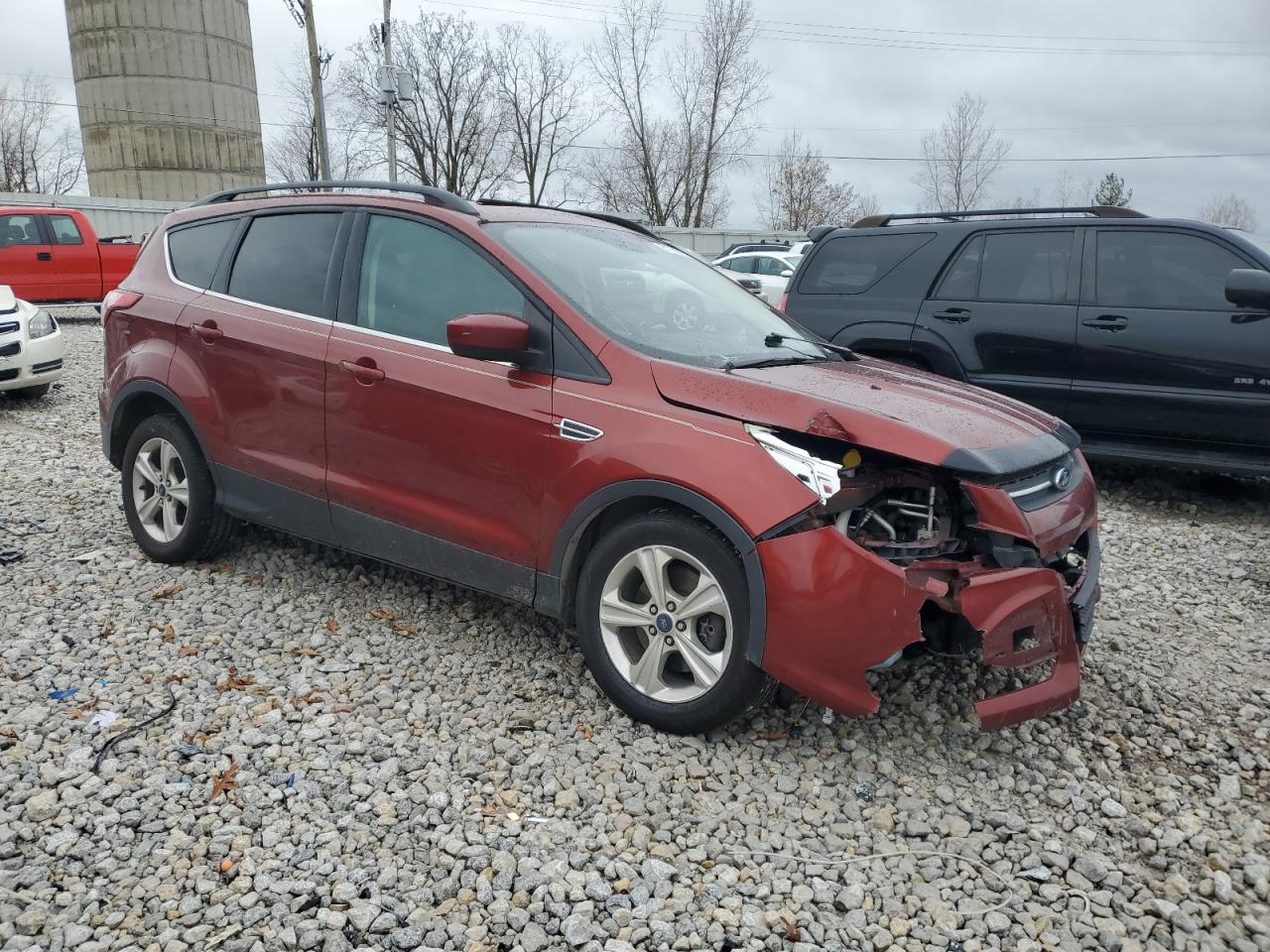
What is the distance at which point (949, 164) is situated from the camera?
4784 centimetres

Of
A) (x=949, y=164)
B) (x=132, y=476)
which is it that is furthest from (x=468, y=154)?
(x=132, y=476)

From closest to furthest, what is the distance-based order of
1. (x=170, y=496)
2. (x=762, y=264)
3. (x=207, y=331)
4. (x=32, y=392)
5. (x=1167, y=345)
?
(x=207, y=331) < (x=170, y=496) < (x=1167, y=345) < (x=32, y=392) < (x=762, y=264)

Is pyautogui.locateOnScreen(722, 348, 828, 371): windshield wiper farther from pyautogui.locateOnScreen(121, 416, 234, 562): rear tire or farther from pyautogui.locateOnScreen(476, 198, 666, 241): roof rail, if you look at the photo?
pyautogui.locateOnScreen(121, 416, 234, 562): rear tire

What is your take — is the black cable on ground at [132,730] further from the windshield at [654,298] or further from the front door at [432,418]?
the windshield at [654,298]

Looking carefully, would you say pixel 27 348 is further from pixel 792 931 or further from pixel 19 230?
pixel 792 931

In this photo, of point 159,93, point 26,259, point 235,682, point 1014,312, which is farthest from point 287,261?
point 159,93

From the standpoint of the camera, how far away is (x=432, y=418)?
3.69 m

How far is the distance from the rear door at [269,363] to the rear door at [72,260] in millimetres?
13006

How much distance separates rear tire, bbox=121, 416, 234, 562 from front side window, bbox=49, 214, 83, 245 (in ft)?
41.8

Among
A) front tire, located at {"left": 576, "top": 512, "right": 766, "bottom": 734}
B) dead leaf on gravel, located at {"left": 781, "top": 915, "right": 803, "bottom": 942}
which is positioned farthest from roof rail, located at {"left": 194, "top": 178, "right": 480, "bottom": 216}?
dead leaf on gravel, located at {"left": 781, "top": 915, "right": 803, "bottom": 942}

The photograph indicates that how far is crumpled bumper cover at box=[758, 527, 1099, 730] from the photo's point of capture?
2867mm

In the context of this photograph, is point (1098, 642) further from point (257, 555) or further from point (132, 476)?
point (132, 476)

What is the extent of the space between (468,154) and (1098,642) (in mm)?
46870

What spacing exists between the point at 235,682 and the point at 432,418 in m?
1.23
